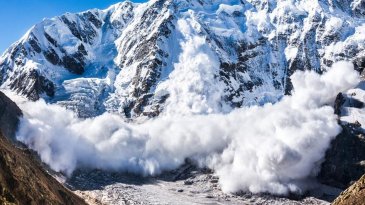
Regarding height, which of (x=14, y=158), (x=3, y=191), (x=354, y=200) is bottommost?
(x=354, y=200)

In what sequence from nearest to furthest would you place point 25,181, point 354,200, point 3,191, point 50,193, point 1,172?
point 354,200
point 3,191
point 1,172
point 25,181
point 50,193

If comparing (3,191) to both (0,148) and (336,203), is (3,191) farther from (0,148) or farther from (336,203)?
(336,203)

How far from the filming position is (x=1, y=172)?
122750mm

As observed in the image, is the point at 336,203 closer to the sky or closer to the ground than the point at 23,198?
closer to the ground

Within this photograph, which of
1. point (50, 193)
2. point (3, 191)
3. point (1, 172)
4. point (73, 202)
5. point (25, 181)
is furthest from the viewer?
point (73, 202)

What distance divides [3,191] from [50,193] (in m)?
49.8

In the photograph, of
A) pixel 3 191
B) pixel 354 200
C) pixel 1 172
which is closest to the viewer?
pixel 354 200

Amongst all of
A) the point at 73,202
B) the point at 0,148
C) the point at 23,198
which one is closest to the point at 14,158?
the point at 0,148

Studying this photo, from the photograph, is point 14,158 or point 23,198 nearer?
point 23,198

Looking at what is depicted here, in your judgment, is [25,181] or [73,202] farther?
[73,202]

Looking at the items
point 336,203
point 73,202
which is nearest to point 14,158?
point 73,202

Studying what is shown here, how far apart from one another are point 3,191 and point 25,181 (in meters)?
33.4

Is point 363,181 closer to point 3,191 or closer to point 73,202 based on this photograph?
point 3,191

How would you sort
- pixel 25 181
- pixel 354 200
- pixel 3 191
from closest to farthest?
pixel 354 200
pixel 3 191
pixel 25 181
